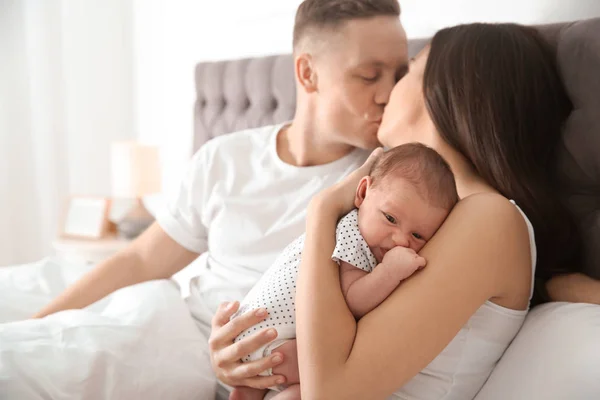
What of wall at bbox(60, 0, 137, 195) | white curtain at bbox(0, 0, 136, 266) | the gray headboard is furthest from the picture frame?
the gray headboard

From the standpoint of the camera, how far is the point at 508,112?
125 cm

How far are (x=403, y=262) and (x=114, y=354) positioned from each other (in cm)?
72

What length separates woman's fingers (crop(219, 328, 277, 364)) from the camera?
1.12 metres

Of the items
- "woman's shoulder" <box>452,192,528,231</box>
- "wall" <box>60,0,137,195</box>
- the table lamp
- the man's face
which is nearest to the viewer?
"woman's shoulder" <box>452,192,528,231</box>

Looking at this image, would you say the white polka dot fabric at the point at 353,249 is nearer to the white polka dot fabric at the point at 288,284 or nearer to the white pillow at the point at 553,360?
the white polka dot fabric at the point at 288,284

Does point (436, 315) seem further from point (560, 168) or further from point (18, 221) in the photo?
point (18, 221)

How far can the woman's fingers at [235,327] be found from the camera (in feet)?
3.78

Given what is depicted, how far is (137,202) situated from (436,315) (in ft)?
8.97

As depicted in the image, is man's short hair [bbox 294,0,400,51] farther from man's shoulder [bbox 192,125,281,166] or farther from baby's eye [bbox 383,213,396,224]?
baby's eye [bbox 383,213,396,224]

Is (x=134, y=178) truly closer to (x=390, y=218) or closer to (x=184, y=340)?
(x=184, y=340)

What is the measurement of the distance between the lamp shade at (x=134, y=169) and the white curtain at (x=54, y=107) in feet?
1.27

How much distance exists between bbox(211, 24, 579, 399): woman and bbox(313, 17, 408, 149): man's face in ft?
0.46

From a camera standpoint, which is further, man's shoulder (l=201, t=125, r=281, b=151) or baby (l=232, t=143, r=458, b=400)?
man's shoulder (l=201, t=125, r=281, b=151)

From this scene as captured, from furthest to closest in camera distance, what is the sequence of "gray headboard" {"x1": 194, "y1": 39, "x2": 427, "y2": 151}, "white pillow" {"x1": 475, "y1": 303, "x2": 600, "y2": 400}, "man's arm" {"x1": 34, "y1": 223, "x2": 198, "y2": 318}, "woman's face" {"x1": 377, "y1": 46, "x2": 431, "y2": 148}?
1. "gray headboard" {"x1": 194, "y1": 39, "x2": 427, "y2": 151}
2. "man's arm" {"x1": 34, "y1": 223, "x2": 198, "y2": 318}
3. "woman's face" {"x1": 377, "y1": 46, "x2": 431, "y2": 148}
4. "white pillow" {"x1": 475, "y1": 303, "x2": 600, "y2": 400}
